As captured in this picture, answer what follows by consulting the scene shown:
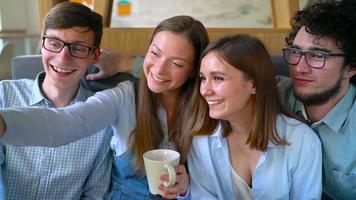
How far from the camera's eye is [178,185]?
3.63ft

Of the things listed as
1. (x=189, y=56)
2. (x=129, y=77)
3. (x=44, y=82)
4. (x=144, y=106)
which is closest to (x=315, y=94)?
(x=189, y=56)

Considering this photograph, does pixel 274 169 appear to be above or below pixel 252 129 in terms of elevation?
below

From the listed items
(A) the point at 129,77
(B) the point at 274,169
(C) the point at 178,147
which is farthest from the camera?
(A) the point at 129,77

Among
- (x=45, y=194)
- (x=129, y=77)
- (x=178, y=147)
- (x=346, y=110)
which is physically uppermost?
(x=129, y=77)

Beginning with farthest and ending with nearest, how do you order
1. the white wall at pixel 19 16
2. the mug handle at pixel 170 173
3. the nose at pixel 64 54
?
the white wall at pixel 19 16, the nose at pixel 64 54, the mug handle at pixel 170 173

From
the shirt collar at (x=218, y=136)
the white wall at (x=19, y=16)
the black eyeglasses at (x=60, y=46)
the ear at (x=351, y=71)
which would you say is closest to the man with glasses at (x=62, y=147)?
the black eyeglasses at (x=60, y=46)

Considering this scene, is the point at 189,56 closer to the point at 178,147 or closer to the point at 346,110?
the point at 178,147

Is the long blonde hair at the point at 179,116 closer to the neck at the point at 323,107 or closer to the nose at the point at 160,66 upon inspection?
the nose at the point at 160,66

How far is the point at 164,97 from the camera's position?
1.38 meters

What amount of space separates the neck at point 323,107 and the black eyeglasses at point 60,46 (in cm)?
82

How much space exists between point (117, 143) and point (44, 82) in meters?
0.36

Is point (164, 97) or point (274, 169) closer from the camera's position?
point (274, 169)

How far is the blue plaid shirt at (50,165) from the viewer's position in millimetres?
1274

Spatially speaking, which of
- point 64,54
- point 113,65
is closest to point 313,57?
point 113,65
